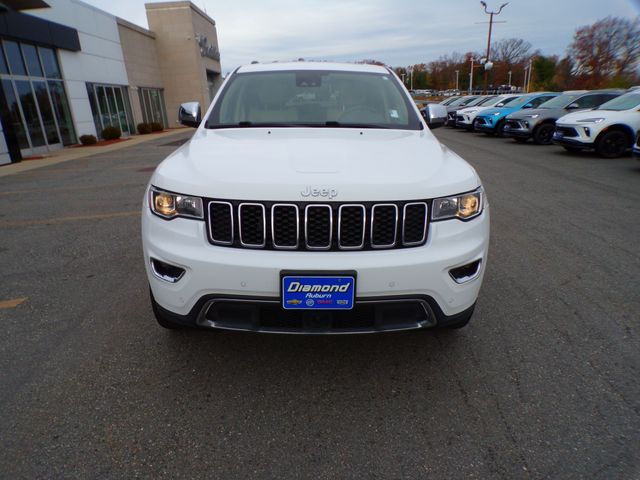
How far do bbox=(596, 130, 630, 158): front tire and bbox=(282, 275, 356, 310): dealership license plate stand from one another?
11.0 m

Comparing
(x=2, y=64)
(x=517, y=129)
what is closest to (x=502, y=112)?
(x=517, y=129)

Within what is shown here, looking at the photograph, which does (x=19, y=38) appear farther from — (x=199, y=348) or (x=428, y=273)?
(x=428, y=273)

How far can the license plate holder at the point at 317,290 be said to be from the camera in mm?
1922

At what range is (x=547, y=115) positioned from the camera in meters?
13.4

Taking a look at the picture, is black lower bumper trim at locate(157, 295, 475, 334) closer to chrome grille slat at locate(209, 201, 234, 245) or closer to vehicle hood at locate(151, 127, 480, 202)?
chrome grille slat at locate(209, 201, 234, 245)

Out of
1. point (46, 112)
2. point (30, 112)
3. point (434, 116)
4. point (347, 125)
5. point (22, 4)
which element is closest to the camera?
point (347, 125)

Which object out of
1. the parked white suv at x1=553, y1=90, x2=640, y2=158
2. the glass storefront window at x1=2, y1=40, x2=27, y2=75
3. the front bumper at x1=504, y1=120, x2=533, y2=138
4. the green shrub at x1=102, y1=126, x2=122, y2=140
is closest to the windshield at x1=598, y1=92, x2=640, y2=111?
the parked white suv at x1=553, y1=90, x2=640, y2=158

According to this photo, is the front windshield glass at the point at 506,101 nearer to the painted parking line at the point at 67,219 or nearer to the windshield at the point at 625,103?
the windshield at the point at 625,103

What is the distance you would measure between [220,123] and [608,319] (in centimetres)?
320

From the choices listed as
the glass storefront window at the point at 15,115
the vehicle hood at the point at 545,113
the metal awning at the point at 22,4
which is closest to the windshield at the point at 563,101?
the vehicle hood at the point at 545,113

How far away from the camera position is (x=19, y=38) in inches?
564

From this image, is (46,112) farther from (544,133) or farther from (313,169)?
(544,133)

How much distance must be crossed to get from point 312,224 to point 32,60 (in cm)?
1815

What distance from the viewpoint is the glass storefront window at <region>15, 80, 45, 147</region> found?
14398mm
